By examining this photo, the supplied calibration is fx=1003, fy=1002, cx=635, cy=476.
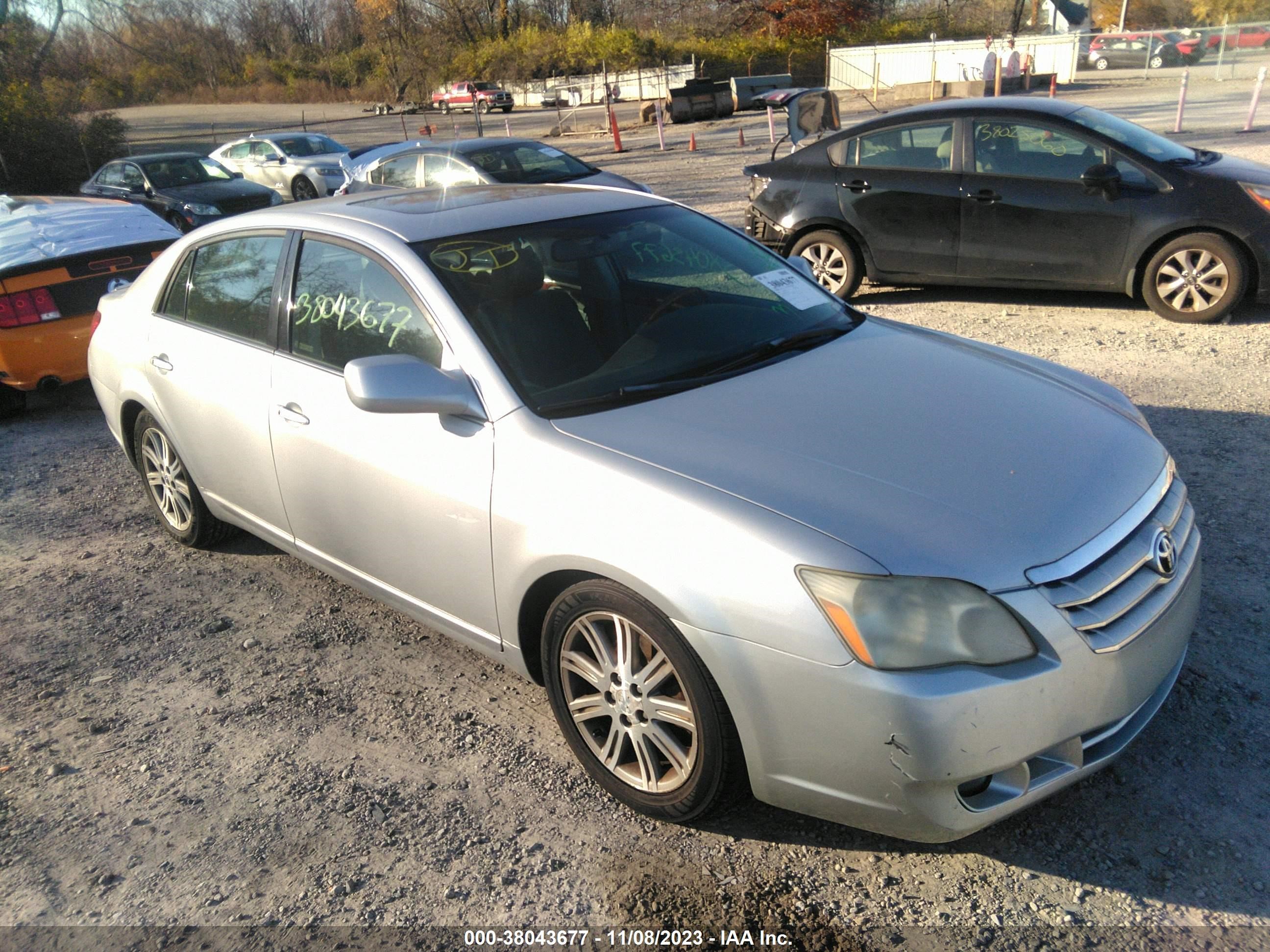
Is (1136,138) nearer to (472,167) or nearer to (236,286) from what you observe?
(236,286)

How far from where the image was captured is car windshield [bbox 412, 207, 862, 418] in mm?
3174

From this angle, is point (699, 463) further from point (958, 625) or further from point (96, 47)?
point (96, 47)

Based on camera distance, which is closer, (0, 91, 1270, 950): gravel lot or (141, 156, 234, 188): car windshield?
(0, 91, 1270, 950): gravel lot

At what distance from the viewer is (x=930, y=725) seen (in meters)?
2.25

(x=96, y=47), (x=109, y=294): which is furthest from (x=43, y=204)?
(x=96, y=47)

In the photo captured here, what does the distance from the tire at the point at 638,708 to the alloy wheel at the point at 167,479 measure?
258 centimetres

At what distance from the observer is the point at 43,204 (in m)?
8.85

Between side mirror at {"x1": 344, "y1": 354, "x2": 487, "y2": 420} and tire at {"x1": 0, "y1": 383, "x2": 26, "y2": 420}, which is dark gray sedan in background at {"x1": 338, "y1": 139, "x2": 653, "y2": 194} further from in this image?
side mirror at {"x1": 344, "y1": 354, "x2": 487, "y2": 420}

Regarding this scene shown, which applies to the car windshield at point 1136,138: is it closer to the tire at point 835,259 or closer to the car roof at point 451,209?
the tire at point 835,259

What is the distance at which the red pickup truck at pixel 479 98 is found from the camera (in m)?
51.1

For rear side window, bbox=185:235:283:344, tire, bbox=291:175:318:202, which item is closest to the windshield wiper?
rear side window, bbox=185:235:283:344

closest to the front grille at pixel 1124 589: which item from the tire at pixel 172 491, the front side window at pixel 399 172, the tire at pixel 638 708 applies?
the tire at pixel 638 708

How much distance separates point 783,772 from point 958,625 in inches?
22.4

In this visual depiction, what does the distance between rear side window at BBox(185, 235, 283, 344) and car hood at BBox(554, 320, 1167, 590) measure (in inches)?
66.4
